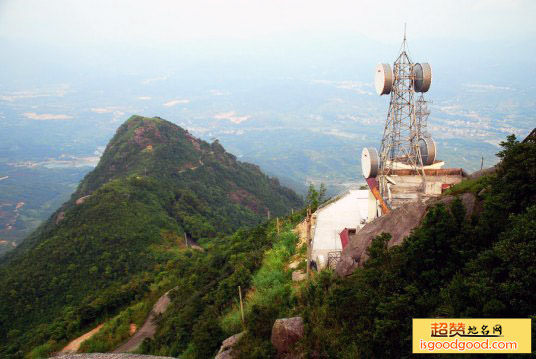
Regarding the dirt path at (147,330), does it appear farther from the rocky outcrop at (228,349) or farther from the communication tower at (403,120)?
the communication tower at (403,120)

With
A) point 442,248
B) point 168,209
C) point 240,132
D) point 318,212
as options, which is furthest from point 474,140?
point 442,248

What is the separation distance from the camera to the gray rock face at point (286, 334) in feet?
28.0

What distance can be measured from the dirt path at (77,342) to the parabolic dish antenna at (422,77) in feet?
66.4

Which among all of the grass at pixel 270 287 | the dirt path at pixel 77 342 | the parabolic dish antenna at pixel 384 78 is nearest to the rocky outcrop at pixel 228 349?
the grass at pixel 270 287

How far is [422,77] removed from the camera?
15352 millimetres

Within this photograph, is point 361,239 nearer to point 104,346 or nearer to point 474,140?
point 104,346

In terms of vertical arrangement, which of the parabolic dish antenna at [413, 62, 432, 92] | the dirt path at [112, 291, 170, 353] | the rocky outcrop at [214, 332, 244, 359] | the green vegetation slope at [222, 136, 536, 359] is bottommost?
the dirt path at [112, 291, 170, 353]

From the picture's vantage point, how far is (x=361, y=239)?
1067 centimetres

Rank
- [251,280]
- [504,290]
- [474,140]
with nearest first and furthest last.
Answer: [504,290] < [251,280] < [474,140]

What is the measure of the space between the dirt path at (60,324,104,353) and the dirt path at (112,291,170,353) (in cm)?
260

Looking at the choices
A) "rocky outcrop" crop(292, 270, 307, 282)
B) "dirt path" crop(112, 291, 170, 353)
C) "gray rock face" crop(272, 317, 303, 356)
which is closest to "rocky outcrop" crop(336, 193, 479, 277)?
"gray rock face" crop(272, 317, 303, 356)

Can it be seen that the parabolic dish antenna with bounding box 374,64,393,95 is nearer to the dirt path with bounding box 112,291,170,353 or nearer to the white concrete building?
the white concrete building

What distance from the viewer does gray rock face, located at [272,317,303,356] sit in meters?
8.53

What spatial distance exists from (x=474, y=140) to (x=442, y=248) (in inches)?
5967
